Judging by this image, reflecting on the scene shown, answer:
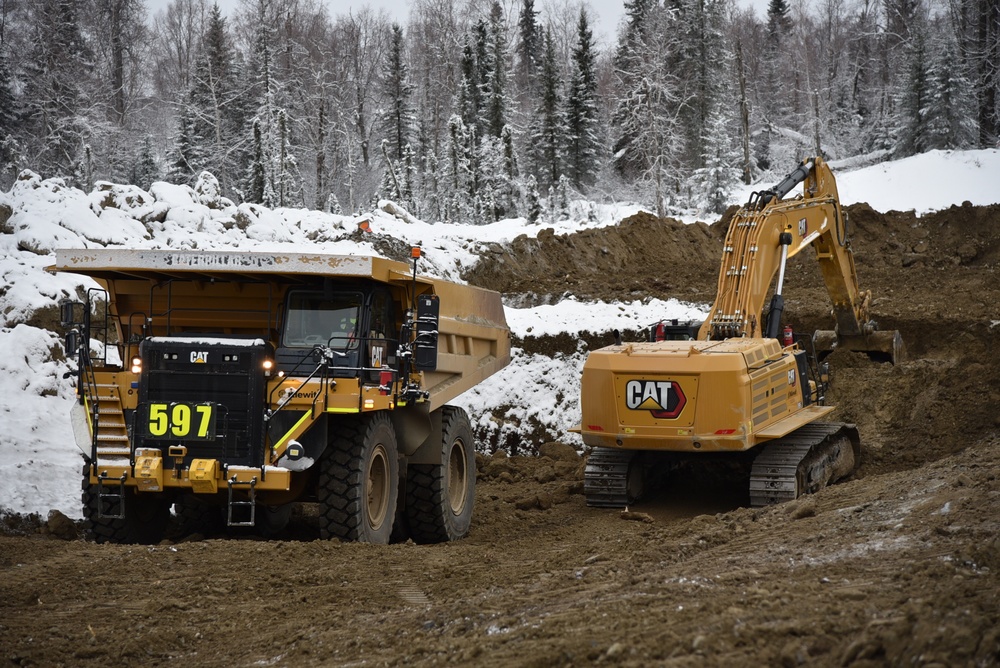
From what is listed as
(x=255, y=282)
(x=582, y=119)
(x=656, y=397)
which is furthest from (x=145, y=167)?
(x=656, y=397)

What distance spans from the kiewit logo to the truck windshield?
3425 mm

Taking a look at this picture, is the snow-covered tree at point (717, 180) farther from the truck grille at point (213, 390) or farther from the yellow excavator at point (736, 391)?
the truck grille at point (213, 390)

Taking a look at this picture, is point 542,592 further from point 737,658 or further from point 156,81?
point 156,81

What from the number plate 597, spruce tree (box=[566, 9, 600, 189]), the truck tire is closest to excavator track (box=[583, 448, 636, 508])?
the truck tire

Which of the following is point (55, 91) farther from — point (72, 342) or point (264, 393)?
point (264, 393)

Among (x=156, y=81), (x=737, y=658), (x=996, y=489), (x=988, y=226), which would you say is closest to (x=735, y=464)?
(x=996, y=489)

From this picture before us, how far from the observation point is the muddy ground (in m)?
4.79

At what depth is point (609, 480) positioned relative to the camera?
1216 cm

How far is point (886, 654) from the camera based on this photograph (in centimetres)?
426

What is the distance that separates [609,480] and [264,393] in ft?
15.8

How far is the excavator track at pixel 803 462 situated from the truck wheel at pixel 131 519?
6344 mm

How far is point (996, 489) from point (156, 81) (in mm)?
53812

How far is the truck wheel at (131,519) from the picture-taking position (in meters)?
9.30

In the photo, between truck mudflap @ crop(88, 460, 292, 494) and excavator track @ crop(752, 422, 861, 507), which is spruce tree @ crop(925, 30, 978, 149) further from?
truck mudflap @ crop(88, 460, 292, 494)
